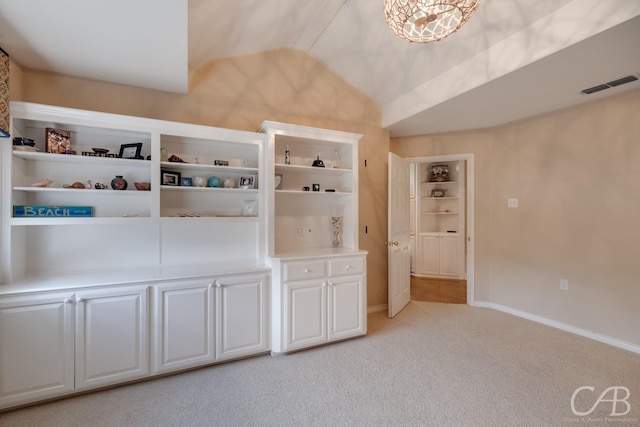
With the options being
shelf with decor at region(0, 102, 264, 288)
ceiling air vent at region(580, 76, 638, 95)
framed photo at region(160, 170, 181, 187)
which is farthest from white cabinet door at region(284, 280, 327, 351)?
ceiling air vent at region(580, 76, 638, 95)

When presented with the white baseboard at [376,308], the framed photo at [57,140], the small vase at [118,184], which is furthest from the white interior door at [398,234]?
the framed photo at [57,140]

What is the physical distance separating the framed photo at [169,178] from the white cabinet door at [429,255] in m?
4.75

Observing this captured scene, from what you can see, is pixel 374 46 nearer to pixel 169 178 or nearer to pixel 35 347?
pixel 169 178

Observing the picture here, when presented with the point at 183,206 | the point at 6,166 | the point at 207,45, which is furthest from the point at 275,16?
the point at 6,166

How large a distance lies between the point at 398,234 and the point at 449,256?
2.49 meters

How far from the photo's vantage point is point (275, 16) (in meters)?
2.63

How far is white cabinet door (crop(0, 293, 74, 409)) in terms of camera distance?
72.9 inches

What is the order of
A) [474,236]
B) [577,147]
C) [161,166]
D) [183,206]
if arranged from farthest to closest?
1. [474,236]
2. [577,147]
3. [183,206]
4. [161,166]

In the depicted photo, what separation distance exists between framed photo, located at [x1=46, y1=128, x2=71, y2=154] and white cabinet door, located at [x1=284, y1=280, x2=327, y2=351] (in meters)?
2.11

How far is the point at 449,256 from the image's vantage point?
5574 mm

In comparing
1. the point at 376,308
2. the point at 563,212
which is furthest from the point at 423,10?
the point at 376,308

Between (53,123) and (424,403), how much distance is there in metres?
3.47

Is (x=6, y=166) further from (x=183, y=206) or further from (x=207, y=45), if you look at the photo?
(x=207, y=45)

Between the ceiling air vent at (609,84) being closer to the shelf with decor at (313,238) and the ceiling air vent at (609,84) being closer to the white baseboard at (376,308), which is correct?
the shelf with decor at (313,238)
